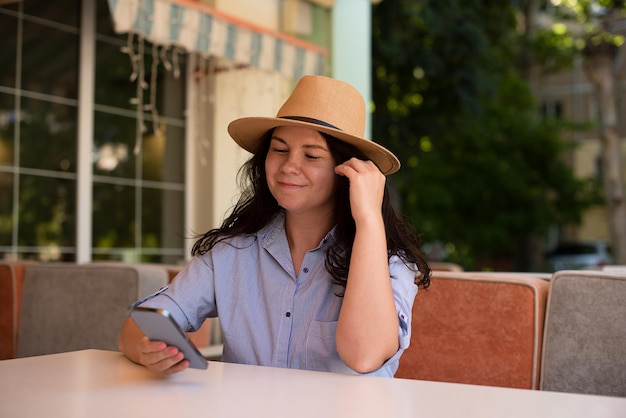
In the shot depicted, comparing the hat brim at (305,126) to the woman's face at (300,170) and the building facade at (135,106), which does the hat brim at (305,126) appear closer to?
the woman's face at (300,170)

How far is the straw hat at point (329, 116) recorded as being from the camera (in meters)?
1.92

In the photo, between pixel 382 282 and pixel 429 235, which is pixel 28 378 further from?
pixel 429 235

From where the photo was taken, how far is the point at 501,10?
12.5 m

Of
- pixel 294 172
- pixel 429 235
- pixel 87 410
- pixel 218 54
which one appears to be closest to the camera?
pixel 87 410

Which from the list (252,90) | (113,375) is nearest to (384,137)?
(252,90)

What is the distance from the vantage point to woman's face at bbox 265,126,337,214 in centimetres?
191

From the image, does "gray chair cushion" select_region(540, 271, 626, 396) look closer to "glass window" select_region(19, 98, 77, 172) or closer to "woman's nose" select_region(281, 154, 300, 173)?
"woman's nose" select_region(281, 154, 300, 173)

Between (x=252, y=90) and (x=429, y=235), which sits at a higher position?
(x=252, y=90)

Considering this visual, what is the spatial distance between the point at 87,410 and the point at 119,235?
611 cm

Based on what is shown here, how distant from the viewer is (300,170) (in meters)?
1.92

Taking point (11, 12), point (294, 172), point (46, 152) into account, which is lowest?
point (294, 172)

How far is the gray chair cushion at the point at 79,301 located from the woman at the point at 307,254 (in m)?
1.13

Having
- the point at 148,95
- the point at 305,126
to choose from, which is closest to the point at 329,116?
the point at 305,126

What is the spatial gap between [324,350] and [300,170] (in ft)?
1.39
